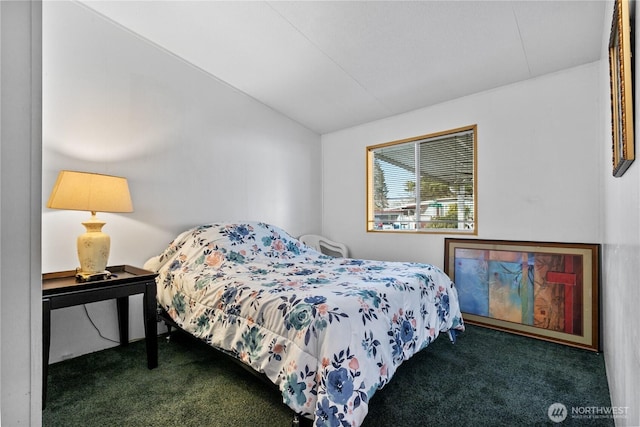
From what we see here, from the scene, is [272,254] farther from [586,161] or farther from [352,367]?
[586,161]

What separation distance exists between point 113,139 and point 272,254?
153cm

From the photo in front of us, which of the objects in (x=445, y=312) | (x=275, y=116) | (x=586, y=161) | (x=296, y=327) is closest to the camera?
(x=296, y=327)

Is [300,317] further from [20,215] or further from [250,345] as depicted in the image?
[20,215]

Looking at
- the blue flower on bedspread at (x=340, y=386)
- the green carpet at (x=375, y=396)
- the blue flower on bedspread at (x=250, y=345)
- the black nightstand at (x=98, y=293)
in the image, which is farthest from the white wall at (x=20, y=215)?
the black nightstand at (x=98, y=293)

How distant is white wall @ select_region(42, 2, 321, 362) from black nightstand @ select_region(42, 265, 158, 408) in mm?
301

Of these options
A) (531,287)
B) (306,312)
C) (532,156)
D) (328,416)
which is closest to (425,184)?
(532,156)

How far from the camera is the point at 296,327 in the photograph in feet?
4.44

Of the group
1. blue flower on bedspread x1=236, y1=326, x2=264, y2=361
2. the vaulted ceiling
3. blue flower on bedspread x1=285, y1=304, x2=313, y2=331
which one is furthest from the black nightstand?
the vaulted ceiling

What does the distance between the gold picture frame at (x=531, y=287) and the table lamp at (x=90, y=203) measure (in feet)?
9.51

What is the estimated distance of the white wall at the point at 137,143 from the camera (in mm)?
2002

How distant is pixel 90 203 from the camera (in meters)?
1.82

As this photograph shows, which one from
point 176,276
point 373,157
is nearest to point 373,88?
point 373,157

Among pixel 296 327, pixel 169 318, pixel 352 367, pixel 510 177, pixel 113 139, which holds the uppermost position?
pixel 113 139

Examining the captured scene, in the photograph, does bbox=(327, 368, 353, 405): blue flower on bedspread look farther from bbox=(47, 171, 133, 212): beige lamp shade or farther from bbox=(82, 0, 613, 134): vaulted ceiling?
bbox=(82, 0, 613, 134): vaulted ceiling
